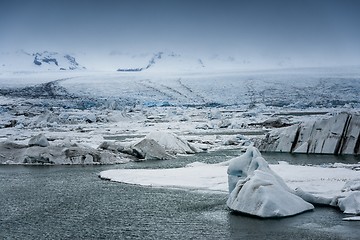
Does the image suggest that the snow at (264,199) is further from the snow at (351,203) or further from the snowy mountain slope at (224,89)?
the snowy mountain slope at (224,89)

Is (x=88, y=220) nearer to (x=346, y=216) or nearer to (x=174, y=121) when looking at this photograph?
(x=346, y=216)

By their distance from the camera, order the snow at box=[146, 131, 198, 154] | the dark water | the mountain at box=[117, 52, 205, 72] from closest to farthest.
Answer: the dark water < the snow at box=[146, 131, 198, 154] < the mountain at box=[117, 52, 205, 72]

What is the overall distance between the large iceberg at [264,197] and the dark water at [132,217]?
216 millimetres

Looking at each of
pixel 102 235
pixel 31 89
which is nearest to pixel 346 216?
pixel 102 235

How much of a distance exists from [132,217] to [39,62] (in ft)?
429

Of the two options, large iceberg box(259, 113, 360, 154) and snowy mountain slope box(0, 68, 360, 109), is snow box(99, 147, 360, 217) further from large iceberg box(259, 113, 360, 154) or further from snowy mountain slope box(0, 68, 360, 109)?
snowy mountain slope box(0, 68, 360, 109)

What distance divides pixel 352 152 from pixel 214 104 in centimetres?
4146

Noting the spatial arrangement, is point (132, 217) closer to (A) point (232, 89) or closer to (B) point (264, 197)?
(B) point (264, 197)

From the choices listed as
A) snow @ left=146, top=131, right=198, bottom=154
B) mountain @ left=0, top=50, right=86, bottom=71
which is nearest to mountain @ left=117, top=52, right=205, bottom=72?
mountain @ left=0, top=50, right=86, bottom=71

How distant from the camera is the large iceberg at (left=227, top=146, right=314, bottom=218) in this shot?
11.0 meters

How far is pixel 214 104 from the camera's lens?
62.9 m

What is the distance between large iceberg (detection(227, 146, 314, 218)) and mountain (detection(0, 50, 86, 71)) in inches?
4815

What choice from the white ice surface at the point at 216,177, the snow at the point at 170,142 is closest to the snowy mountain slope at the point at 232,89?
the snow at the point at 170,142

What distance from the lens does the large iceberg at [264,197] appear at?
1098cm
